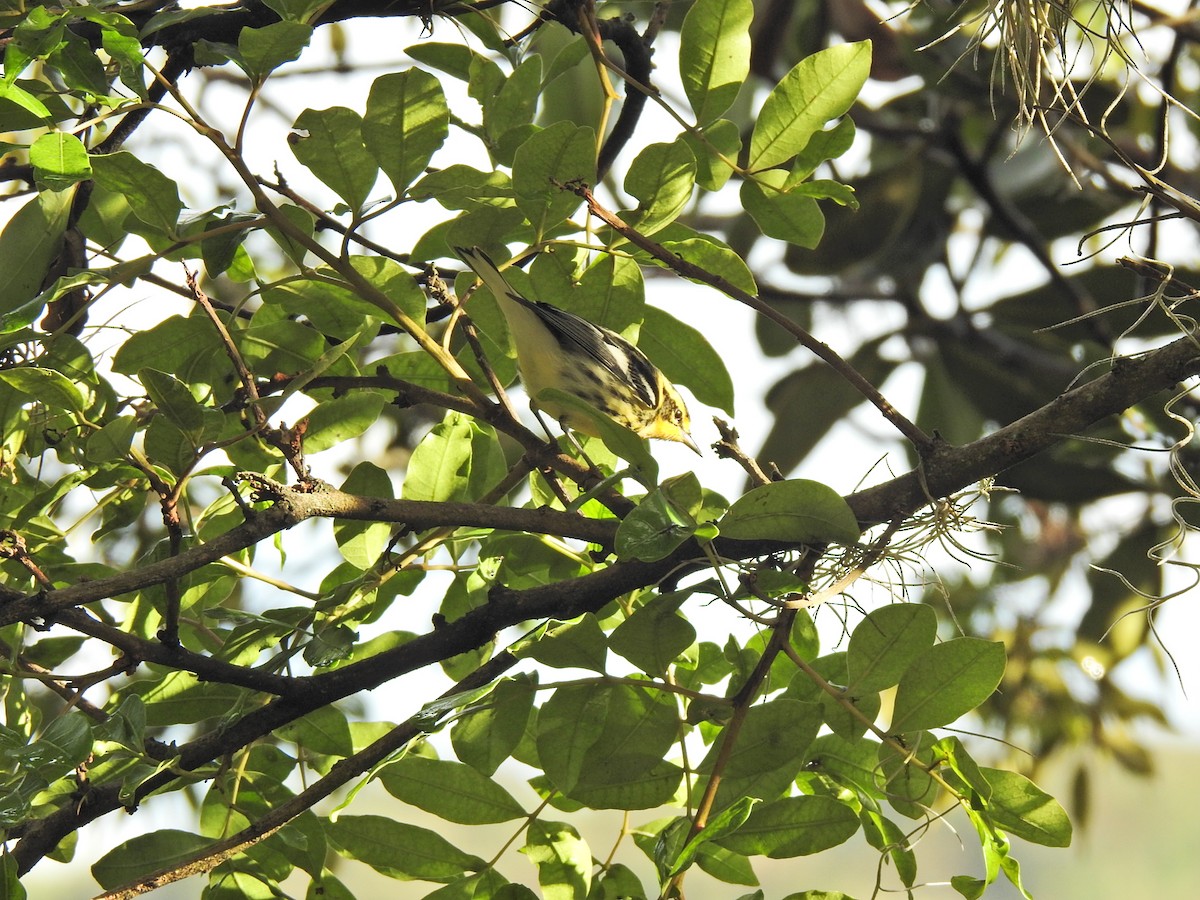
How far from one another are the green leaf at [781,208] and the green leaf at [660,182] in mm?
89

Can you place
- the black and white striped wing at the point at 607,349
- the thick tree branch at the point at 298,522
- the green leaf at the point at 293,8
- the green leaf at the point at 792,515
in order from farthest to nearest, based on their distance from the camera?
the black and white striped wing at the point at 607,349 → the green leaf at the point at 293,8 → the green leaf at the point at 792,515 → the thick tree branch at the point at 298,522

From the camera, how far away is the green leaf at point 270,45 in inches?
41.9

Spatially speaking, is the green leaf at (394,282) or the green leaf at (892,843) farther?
the green leaf at (394,282)

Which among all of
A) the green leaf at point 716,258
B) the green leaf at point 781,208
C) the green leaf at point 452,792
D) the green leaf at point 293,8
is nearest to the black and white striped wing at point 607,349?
the green leaf at point 716,258

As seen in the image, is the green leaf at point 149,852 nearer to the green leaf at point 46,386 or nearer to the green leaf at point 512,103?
the green leaf at point 46,386

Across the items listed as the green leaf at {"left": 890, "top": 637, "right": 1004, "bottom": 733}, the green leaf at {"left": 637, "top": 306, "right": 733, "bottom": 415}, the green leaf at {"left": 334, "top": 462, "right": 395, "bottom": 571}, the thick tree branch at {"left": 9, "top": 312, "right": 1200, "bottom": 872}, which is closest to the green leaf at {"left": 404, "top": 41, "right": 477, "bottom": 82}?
the green leaf at {"left": 637, "top": 306, "right": 733, "bottom": 415}

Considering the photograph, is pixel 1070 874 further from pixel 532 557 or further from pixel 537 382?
pixel 532 557

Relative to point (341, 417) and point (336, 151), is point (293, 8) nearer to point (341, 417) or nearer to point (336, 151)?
point (336, 151)

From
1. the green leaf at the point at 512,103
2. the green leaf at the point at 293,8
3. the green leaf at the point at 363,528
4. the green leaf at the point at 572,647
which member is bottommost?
the green leaf at the point at 572,647

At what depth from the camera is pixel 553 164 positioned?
1.15 meters

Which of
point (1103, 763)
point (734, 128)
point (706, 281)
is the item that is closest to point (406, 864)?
point (706, 281)

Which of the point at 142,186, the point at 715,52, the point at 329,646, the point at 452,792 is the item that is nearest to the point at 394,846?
the point at 452,792

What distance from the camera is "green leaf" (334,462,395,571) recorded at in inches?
52.4

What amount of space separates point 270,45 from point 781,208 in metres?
0.60
